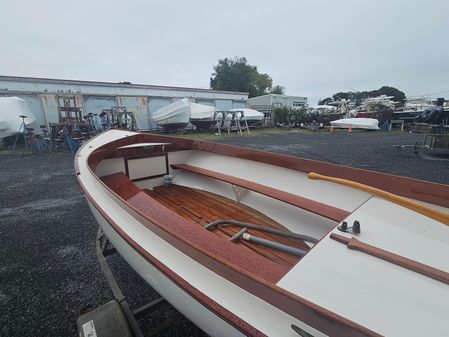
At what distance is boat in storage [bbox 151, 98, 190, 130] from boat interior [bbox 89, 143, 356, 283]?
438 inches

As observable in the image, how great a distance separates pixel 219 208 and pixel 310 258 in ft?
5.97

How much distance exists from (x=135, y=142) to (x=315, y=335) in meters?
3.83

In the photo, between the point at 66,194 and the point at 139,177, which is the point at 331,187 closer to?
the point at 139,177

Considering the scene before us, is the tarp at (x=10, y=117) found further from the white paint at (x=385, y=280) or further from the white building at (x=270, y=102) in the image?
the white building at (x=270, y=102)

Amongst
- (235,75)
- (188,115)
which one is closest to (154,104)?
(188,115)

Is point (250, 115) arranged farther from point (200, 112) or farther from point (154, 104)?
point (154, 104)

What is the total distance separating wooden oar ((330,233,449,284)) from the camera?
3.23 feet

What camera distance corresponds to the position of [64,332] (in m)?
1.81

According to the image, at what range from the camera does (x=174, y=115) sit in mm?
14391

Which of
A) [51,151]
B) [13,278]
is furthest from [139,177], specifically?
[51,151]

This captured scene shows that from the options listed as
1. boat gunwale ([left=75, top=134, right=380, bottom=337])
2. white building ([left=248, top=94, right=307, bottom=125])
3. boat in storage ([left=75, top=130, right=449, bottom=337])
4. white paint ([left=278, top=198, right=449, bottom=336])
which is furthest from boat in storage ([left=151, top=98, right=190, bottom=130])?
white paint ([left=278, top=198, right=449, bottom=336])

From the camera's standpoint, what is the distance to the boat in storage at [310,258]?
89 centimetres

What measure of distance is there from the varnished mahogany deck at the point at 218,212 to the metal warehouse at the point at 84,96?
10797mm

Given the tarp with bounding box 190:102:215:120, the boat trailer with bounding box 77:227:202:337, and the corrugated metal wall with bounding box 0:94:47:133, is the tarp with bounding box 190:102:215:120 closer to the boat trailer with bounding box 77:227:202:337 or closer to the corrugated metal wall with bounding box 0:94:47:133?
the corrugated metal wall with bounding box 0:94:47:133
